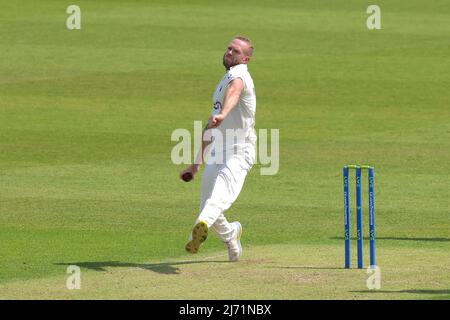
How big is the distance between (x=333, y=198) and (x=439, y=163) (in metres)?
3.41

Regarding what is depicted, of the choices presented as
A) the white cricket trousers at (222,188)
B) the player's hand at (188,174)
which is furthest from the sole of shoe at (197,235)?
the player's hand at (188,174)

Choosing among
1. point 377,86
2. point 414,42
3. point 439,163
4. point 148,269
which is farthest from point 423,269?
point 414,42

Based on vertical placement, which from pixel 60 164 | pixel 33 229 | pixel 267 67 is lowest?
pixel 33 229

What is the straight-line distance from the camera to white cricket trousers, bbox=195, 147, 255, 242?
12422 mm

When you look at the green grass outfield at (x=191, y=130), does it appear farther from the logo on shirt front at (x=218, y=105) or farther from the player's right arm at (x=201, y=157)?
the logo on shirt front at (x=218, y=105)

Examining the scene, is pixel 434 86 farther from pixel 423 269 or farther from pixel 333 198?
pixel 423 269

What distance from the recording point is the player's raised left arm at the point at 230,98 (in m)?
12.2

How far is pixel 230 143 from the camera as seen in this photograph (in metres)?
12.8

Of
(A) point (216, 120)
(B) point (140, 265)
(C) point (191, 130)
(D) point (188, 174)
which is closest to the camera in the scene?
(A) point (216, 120)

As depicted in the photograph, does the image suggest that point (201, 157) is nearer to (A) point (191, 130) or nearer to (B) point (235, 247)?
(B) point (235, 247)

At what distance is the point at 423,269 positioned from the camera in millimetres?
12633

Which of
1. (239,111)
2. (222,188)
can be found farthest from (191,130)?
(222,188)

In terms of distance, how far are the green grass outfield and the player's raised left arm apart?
4.66ft

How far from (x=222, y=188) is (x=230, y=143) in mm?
478
